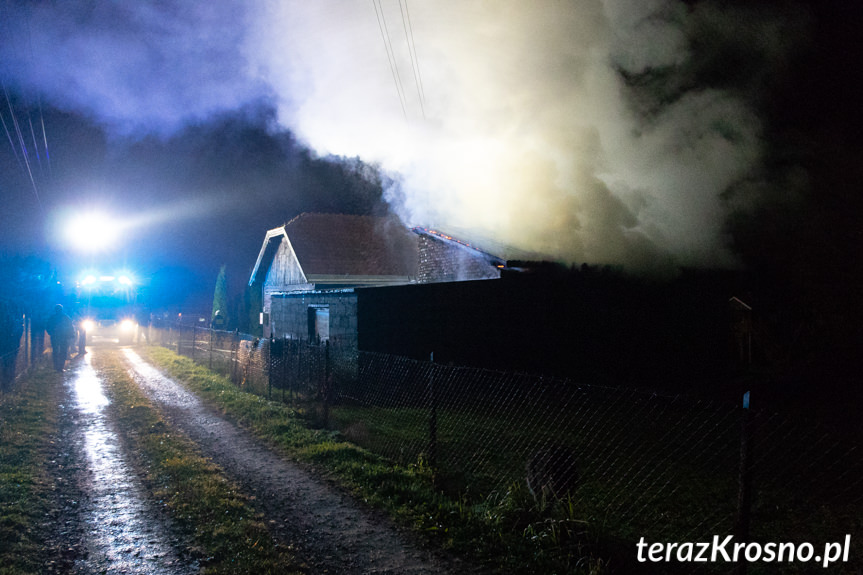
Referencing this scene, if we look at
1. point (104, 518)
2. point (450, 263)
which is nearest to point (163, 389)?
point (450, 263)

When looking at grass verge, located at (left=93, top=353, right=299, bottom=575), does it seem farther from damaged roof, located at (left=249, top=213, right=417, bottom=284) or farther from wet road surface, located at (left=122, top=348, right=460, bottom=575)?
damaged roof, located at (left=249, top=213, right=417, bottom=284)

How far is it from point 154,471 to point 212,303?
95.7ft

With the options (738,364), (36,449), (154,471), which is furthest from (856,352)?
(36,449)

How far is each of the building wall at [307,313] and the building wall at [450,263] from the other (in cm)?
270

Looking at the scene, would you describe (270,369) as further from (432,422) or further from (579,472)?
(579,472)

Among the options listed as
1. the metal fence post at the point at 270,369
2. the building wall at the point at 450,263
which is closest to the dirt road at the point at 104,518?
the metal fence post at the point at 270,369

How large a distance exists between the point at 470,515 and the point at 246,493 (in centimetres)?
264

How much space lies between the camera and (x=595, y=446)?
24.5 feet

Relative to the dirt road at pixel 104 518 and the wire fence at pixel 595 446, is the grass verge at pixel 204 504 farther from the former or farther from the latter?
the wire fence at pixel 595 446

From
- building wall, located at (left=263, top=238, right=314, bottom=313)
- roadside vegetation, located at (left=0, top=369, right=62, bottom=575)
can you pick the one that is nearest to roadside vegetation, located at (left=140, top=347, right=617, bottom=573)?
roadside vegetation, located at (left=0, top=369, right=62, bottom=575)

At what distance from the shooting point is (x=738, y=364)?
41.8ft

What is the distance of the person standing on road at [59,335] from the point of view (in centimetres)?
1628

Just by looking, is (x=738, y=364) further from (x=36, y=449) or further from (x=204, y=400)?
(x=36, y=449)

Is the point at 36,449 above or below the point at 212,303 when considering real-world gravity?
below
